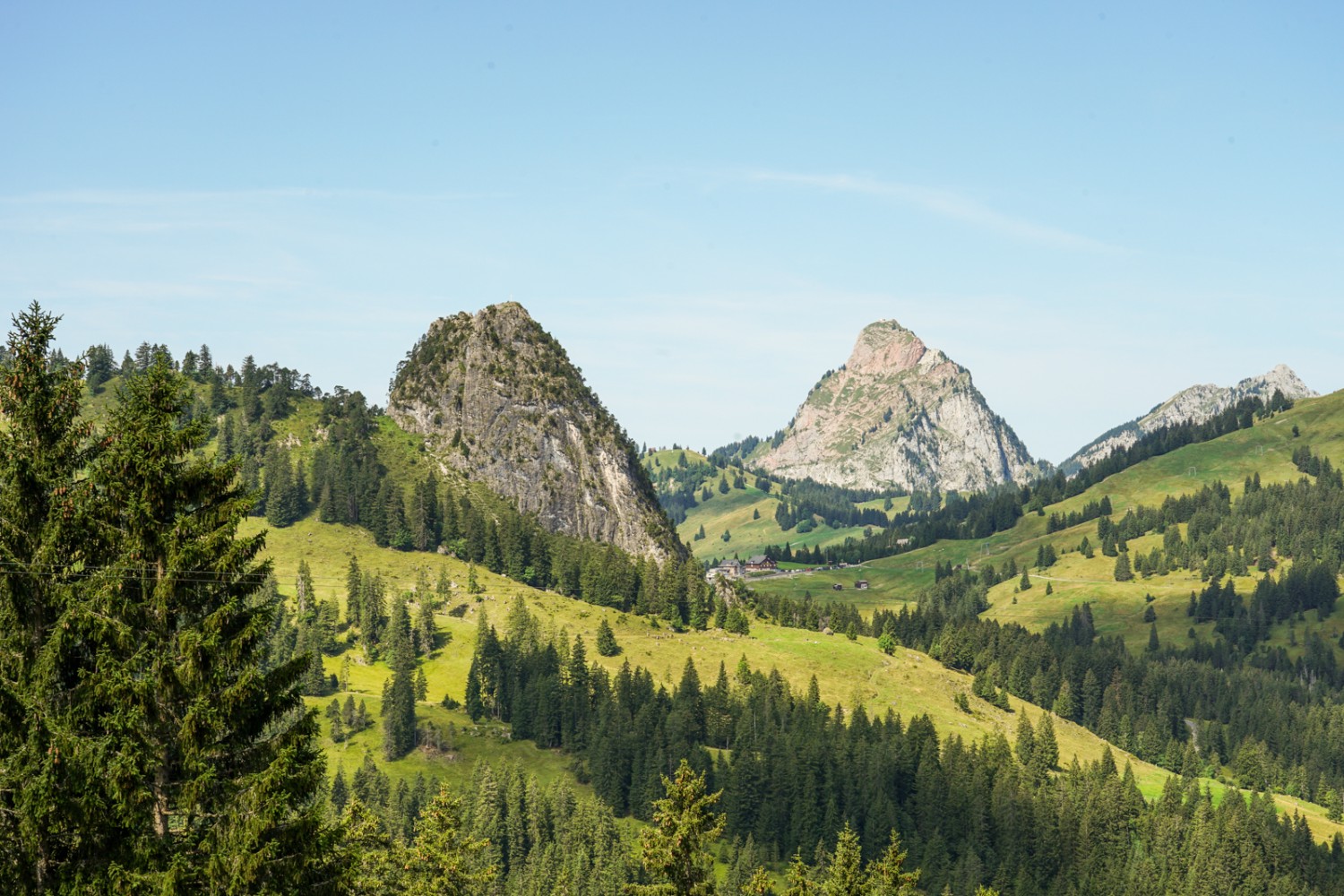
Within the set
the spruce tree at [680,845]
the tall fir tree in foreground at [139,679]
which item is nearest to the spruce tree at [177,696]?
the tall fir tree in foreground at [139,679]

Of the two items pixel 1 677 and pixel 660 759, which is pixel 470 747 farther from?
pixel 1 677

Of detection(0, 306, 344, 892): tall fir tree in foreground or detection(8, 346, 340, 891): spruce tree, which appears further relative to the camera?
detection(8, 346, 340, 891): spruce tree

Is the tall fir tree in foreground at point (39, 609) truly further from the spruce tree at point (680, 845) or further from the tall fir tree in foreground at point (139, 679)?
the spruce tree at point (680, 845)

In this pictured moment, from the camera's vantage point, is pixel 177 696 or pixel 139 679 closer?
pixel 177 696

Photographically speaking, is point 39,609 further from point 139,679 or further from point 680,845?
point 680,845

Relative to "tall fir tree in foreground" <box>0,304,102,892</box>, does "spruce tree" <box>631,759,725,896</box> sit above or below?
below

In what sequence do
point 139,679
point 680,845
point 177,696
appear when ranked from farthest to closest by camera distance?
point 680,845 → point 139,679 → point 177,696

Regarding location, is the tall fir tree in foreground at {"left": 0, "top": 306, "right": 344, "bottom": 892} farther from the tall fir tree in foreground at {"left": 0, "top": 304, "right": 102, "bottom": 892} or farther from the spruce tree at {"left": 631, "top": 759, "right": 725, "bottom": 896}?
the spruce tree at {"left": 631, "top": 759, "right": 725, "bottom": 896}

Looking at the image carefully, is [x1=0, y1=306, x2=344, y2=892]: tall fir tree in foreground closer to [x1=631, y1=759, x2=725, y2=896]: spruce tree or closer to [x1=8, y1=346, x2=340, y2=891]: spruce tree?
[x1=8, y1=346, x2=340, y2=891]: spruce tree

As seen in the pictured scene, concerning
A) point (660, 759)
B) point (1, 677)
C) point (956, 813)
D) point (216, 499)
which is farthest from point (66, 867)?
point (956, 813)

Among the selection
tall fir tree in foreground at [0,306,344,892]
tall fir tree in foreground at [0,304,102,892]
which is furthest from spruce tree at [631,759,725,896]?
tall fir tree in foreground at [0,304,102,892]

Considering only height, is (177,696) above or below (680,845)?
above

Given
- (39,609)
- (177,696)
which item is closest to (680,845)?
(177,696)

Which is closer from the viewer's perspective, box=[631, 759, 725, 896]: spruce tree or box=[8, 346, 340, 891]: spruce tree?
box=[8, 346, 340, 891]: spruce tree
